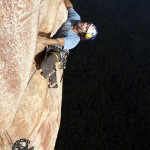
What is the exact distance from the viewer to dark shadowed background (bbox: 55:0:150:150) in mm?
21188

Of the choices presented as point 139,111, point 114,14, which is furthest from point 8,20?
point 114,14

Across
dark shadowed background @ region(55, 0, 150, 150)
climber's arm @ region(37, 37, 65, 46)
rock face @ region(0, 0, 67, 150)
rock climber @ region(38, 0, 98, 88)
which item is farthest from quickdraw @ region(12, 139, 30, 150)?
dark shadowed background @ region(55, 0, 150, 150)

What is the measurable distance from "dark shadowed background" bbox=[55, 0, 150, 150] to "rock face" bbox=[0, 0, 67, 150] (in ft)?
41.1

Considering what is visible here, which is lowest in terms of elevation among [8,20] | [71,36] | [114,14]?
[114,14]

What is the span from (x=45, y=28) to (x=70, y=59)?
19.0 metres

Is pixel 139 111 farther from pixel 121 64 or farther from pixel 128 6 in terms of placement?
pixel 128 6

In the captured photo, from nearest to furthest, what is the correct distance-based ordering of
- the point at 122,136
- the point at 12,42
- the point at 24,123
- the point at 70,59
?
the point at 12,42 → the point at 24,123 → the point at 122,136 → the point at 70,59

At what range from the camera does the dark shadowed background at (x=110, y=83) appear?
21188mm

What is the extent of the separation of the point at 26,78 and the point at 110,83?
1933cm

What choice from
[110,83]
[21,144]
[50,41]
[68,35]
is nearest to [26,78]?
[50,41]

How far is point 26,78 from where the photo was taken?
6.03 meters

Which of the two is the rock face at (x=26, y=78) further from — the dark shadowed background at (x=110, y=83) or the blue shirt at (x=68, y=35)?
the dark shadowed background at (x=110, y=83)

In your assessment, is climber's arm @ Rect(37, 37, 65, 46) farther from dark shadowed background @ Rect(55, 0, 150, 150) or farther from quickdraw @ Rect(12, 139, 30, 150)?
dark shadowed background @ Rect(55, 0, 150, 150)

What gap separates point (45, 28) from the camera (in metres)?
7.28
